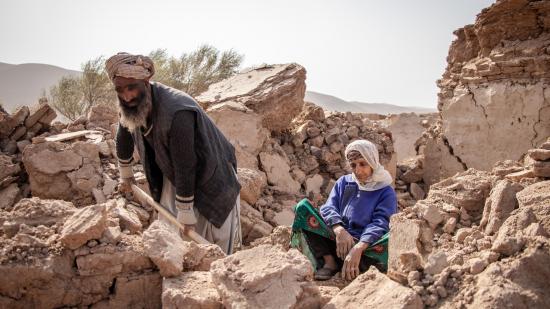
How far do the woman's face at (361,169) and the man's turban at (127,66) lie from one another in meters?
1.66

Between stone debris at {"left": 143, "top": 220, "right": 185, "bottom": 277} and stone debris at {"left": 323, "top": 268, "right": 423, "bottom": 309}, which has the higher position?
stone debris at {"left": 323, "top": 268, "right": 423, "bottom": 309}

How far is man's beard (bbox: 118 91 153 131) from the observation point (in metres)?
2.79

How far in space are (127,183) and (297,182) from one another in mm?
3229

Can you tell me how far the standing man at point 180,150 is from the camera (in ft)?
9.14

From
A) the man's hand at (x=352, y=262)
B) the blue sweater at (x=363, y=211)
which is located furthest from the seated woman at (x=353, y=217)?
the man's hand at (x=352, y=262)

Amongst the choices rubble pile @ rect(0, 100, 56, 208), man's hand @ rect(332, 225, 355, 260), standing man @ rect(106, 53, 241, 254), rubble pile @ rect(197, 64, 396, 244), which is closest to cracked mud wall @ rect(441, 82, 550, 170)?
rubble pile @ rect(197, 64, 396, 244)

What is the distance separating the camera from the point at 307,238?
3.24 meters

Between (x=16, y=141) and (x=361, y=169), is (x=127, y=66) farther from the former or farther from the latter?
(x=16, y=141)

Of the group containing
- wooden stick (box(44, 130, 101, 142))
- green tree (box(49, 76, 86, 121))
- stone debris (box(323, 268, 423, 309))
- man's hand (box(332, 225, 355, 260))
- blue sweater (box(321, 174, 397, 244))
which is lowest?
green tree (box(49, 76, 86, 121))

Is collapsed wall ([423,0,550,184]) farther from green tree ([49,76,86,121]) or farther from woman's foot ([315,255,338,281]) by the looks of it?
green tree ([49,76,86,121])

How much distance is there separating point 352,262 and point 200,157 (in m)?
1.30

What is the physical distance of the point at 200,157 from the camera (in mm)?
2996

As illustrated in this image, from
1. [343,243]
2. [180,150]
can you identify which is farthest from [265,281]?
[343,243]

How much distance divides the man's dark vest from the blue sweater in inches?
32.1
